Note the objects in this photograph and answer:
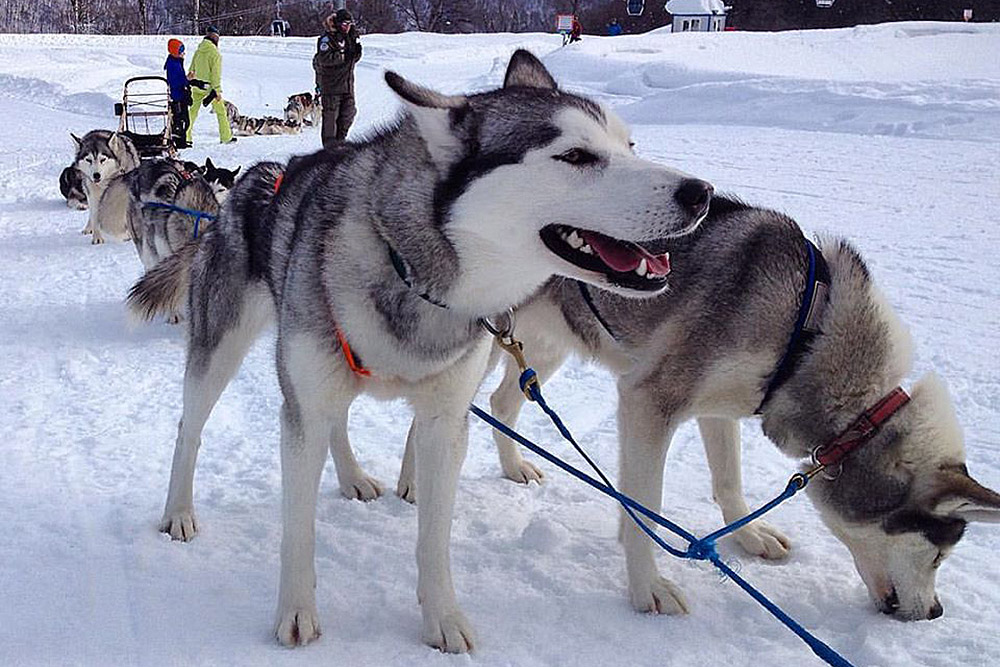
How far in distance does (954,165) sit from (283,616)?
7.91m

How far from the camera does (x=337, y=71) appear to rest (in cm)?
895

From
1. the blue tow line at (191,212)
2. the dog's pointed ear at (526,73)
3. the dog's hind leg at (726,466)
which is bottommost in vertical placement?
the dog's hind leg at (726,466)

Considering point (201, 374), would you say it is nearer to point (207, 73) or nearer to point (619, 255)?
point (619, 255)

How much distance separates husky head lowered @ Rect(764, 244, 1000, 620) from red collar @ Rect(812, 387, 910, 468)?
18 millimetres

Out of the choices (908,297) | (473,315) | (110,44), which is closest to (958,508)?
(473,315)

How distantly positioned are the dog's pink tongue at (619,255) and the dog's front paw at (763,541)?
1093 millimetres

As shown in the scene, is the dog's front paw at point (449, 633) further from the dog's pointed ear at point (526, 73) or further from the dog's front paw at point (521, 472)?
the dog's pointed ear at point (526, 73)

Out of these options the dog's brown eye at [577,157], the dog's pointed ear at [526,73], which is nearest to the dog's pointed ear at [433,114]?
the dog's brown eye at [577,157]

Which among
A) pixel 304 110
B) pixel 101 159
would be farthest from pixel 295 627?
pixel 304 110

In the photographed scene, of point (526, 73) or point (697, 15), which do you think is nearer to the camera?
point (526, 73)

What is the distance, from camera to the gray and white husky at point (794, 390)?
2.04 meters

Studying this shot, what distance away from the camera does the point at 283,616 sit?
194 cm

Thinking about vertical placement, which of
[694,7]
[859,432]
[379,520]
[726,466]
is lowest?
[379,520]

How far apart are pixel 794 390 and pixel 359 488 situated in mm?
1272
